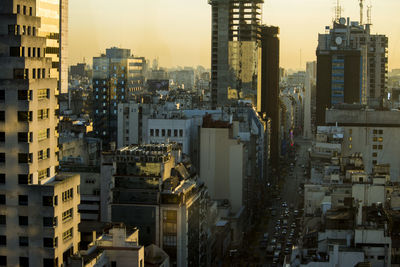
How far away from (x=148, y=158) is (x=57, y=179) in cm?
1763

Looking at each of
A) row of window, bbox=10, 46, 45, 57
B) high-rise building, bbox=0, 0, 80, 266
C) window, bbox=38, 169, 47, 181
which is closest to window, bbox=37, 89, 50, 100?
high-rise building, bbox=0, 0, 80, 266

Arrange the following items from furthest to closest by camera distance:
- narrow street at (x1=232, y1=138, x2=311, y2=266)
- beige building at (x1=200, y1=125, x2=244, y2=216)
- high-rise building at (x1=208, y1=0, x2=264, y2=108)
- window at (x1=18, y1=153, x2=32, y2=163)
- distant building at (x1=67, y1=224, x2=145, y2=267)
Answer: high-rise building at (x1=208, y1=0, x2=264, y2=108) → beige building at (x1=200, y1=125, x2=244, y2=216) → narrow street at (x1=232, y1=138, x2=311, y2=266) → distant building at (x1=67, y1=224, x2=145, y2=267) → window at (x1=18, y1=153, x2=32, y2=163)

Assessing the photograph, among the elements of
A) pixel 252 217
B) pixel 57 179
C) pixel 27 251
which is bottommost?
pixel 252 217

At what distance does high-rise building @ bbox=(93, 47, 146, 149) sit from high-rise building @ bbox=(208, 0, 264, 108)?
1254cm

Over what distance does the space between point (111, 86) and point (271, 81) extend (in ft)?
140

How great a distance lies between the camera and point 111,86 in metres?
119

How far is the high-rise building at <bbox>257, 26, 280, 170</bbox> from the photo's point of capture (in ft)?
463

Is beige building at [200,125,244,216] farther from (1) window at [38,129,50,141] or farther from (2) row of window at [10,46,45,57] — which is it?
(2) row of window at [10,46,45,57]

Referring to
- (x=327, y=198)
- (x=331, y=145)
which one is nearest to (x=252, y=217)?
(x=331, y=145)

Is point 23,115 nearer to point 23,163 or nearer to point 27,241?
point 23,163

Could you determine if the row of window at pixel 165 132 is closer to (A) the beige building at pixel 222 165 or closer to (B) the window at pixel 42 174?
(A) the beige building at pixel 222 165

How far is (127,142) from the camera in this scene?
94938mm

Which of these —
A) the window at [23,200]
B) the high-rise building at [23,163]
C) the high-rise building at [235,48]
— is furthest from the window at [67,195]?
the high-rise building at [235,48]

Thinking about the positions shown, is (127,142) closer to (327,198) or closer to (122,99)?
(122,99)
